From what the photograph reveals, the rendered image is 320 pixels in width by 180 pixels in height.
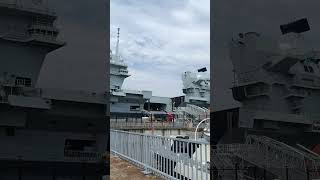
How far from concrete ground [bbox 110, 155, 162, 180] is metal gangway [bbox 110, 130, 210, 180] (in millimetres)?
166

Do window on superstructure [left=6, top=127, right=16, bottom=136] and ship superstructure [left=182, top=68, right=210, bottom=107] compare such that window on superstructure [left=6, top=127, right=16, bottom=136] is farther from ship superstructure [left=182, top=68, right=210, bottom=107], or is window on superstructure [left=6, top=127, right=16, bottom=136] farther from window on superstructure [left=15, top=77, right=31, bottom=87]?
ship superstructure [left=182, top=68, right=210, bottom=107]

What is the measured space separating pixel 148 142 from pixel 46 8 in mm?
6139

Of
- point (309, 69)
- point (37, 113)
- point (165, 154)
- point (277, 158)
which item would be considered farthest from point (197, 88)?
point (37, 113)

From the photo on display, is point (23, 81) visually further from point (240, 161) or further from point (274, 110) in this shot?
point (274, 110)

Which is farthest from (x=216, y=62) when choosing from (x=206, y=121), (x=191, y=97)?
(x=191, y=97)

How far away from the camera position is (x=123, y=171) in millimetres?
10031

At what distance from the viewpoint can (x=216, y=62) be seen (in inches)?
385

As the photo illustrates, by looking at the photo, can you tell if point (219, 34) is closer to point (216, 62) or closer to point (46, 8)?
point (216, 62)

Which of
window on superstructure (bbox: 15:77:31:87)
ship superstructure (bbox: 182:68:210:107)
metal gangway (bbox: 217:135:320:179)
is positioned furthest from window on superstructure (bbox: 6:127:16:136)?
ship superstructure (bbox: 182:68:210:107)

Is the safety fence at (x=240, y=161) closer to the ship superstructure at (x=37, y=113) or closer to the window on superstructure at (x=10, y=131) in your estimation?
the ship superstructure at (x=37, y=113)

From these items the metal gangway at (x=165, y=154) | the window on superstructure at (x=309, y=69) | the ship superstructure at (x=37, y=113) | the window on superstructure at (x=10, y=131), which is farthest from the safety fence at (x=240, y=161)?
the window on superstructure at (x=10, y=131)

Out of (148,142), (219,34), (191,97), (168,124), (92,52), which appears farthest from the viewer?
(191,97)

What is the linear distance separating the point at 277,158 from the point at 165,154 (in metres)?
3.33

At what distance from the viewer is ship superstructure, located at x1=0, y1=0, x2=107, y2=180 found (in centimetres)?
647
